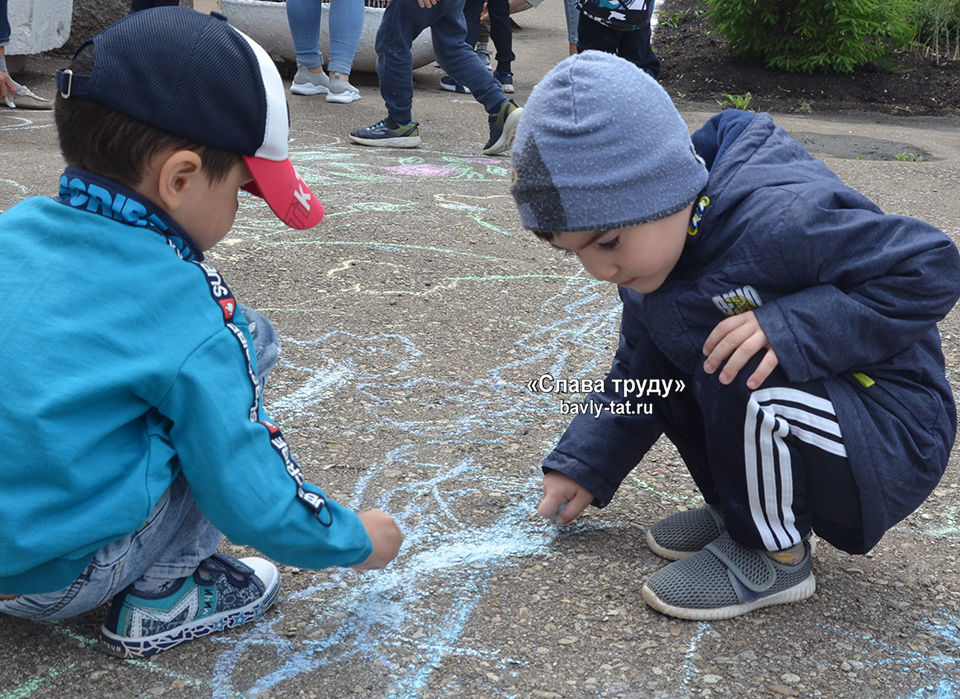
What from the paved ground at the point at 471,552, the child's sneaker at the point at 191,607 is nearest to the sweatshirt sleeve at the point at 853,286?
the paved ground at the point at 471,552

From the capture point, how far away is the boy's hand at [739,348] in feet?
4.87

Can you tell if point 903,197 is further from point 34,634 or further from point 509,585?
point 34,634

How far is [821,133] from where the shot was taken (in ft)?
21.6

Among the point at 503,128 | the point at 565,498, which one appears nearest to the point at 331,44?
the point at 503,128

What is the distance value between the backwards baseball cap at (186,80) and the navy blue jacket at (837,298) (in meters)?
0.70

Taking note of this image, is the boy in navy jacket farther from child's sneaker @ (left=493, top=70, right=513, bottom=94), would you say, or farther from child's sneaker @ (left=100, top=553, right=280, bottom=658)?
child's sneaker @ (left=493, top=70, right=513, bottom=94)

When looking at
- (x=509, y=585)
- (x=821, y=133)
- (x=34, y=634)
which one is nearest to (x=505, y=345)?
(x=509, y=585)

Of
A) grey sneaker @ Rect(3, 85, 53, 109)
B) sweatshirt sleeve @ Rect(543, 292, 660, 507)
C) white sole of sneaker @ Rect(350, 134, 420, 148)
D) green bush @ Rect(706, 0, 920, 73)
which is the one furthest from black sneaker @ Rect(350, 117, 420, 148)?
green bush @ Rect(706, 0, 920, 73)

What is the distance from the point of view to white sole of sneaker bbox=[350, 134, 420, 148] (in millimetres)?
5176

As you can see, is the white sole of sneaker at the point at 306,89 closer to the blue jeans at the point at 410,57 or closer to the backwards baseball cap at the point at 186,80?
the blue jeans at the point at 410,57

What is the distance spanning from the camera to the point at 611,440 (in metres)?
1.83

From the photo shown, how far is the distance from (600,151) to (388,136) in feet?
12.9

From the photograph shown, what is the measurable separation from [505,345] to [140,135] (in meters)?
1.48

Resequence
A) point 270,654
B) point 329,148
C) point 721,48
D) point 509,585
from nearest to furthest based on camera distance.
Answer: point 270,654, point 509,585, point 329,148, point 721,48
